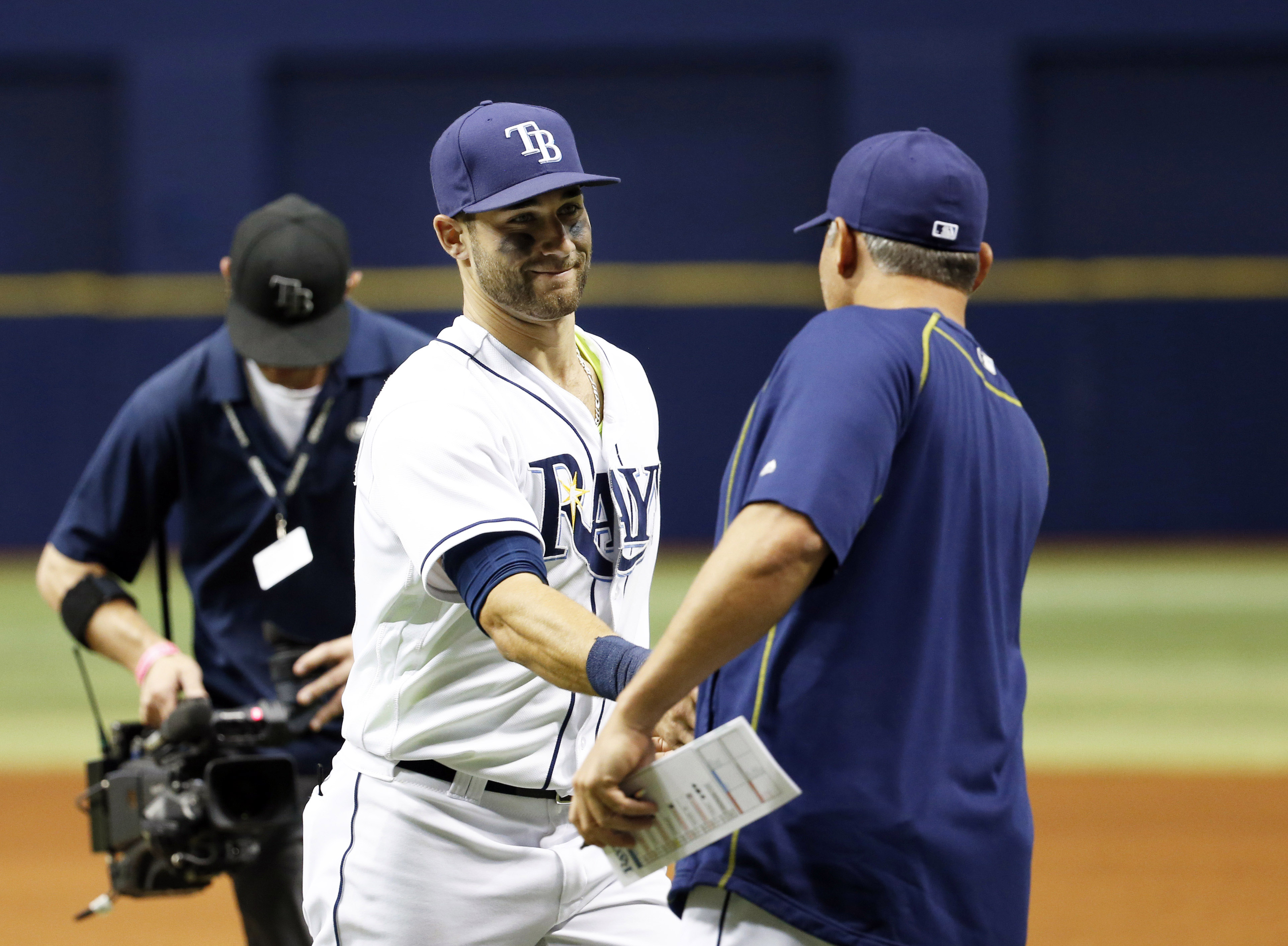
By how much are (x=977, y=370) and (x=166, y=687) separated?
2.27 m

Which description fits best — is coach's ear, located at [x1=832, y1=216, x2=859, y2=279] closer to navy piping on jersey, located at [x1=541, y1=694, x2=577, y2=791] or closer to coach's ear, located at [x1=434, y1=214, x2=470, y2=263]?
coach's ear, located at [x1=434, y1=214, x2=470, y2=263]

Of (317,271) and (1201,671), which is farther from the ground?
(317,271)

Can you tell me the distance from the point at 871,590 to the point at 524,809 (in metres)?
0.85

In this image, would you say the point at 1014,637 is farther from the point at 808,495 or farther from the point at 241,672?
the point at 241,672

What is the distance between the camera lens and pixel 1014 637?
2410mm

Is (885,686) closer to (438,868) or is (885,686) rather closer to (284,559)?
(438,868)

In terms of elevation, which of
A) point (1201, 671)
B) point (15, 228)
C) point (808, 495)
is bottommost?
point (1201, 671)

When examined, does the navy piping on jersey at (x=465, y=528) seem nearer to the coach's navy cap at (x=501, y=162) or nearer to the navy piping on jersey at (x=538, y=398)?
the navy piping on jersey at (x=538, y=398)

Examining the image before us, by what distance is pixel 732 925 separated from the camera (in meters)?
2.26

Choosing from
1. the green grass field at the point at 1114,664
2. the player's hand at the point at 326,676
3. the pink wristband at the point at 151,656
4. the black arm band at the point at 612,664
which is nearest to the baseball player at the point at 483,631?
the black arm band at the point at 612,664

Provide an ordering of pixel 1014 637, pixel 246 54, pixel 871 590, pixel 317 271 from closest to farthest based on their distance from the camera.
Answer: pixel 871 590 < pixel 1014 637 < pixel 317 271 < pixel 246 54

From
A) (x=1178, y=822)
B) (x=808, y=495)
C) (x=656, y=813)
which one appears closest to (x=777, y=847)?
(x=656, y=813)

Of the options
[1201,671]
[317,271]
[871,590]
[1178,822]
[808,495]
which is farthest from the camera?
[1201,671]

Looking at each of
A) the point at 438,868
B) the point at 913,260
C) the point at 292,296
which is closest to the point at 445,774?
Result: the point at 438,868
